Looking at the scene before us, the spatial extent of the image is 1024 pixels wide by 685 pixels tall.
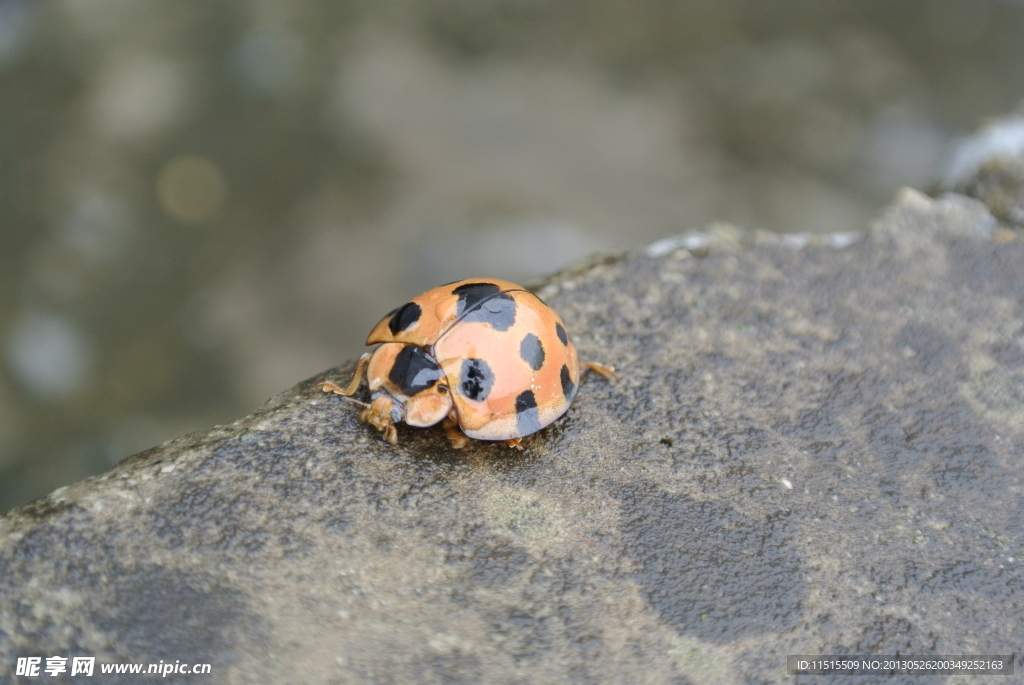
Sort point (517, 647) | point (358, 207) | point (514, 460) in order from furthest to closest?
point (358, 207), point (514, 460), point (517, 647)

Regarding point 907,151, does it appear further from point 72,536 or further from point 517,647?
point 72,536

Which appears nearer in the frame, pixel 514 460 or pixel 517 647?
pixel 517 647

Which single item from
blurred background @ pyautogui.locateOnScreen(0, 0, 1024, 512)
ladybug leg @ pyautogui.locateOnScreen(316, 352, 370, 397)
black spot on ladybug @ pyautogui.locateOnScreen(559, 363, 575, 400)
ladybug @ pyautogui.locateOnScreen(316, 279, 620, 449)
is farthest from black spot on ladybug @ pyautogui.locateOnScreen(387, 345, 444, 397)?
blurred background @ pyautogui.locateOnScreen(0, 0, 1024, 512)

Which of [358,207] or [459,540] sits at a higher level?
[358,207]

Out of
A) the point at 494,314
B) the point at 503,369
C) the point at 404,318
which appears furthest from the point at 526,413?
the point at 404,318

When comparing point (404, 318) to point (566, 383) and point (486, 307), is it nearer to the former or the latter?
point (486, 307)

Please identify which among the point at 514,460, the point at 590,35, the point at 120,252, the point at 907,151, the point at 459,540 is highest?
the point at 590,35

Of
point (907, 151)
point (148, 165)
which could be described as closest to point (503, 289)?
point (148, 165)
